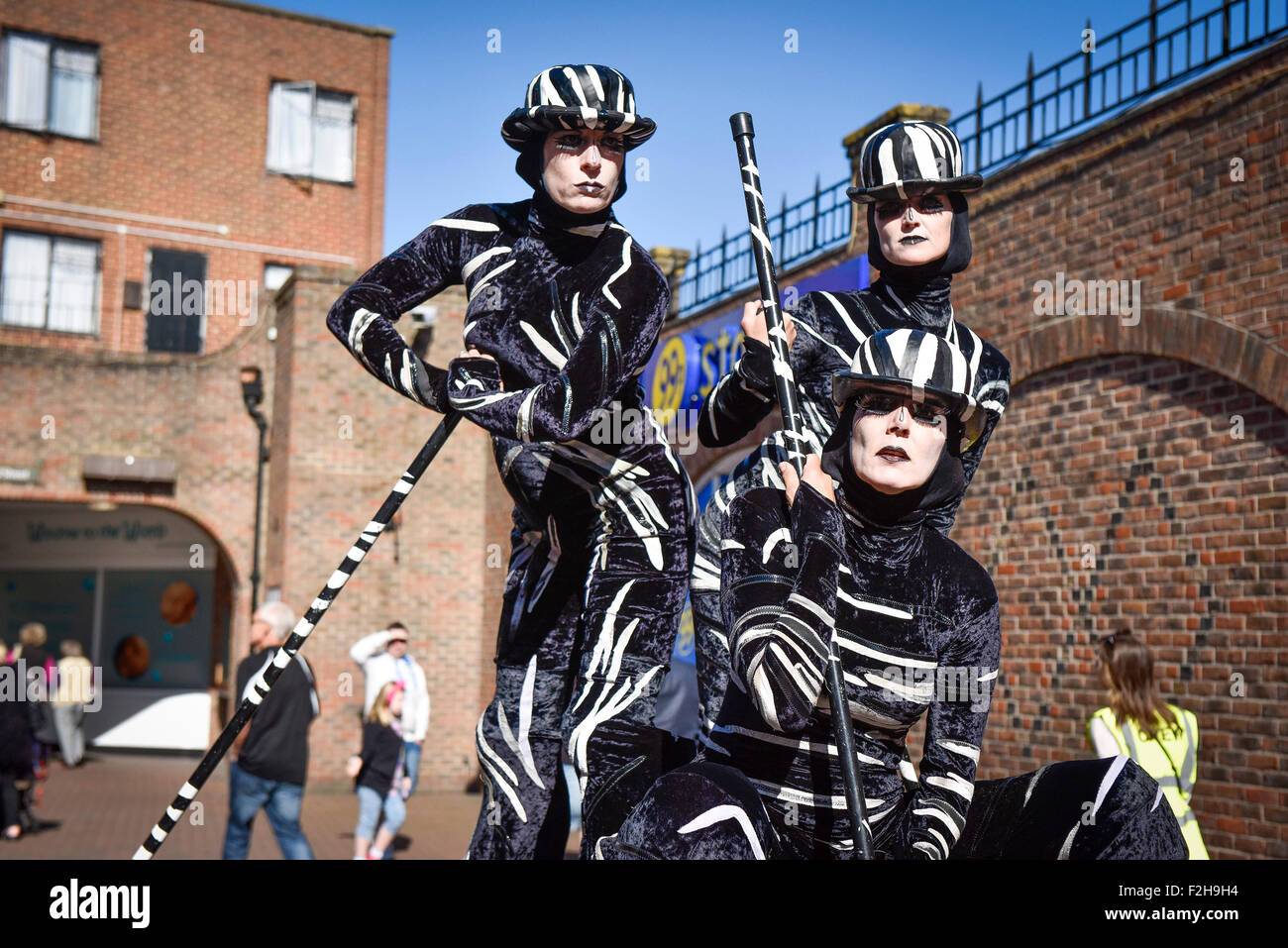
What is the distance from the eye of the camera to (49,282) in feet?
76.9

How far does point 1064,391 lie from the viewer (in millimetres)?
8359

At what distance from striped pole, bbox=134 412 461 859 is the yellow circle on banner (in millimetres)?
9875

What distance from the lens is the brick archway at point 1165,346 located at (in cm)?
686

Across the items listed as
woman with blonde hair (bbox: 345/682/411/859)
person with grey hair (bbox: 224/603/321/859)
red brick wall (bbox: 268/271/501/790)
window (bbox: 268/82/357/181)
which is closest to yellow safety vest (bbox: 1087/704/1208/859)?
person with grey hair (bbox: 224/603/321/859)

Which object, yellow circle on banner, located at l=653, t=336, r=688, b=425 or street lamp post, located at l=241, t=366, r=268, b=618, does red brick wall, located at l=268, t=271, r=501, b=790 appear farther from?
yellow circle on banner, located at l=653, t=336, r=688, b=425

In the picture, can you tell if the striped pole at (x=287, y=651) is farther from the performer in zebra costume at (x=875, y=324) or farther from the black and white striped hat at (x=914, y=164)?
the black and white striped hat at (x=914, y=164)

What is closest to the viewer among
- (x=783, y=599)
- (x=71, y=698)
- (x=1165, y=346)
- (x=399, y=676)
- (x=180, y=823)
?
(x=783, y=599)

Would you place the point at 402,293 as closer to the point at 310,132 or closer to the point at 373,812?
the point at 373,812

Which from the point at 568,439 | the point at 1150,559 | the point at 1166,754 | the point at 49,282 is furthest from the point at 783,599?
the point at 49,282

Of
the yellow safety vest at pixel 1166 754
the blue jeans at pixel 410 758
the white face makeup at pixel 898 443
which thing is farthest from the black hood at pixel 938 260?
the blue jeans at pixel 410 758

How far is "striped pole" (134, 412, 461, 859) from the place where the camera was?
8.73 feet

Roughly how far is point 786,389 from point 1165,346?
18.7 feet

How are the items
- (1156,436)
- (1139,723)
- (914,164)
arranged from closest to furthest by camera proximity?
1. (914,164)
2. (1139,723)
3. (1156,436)
